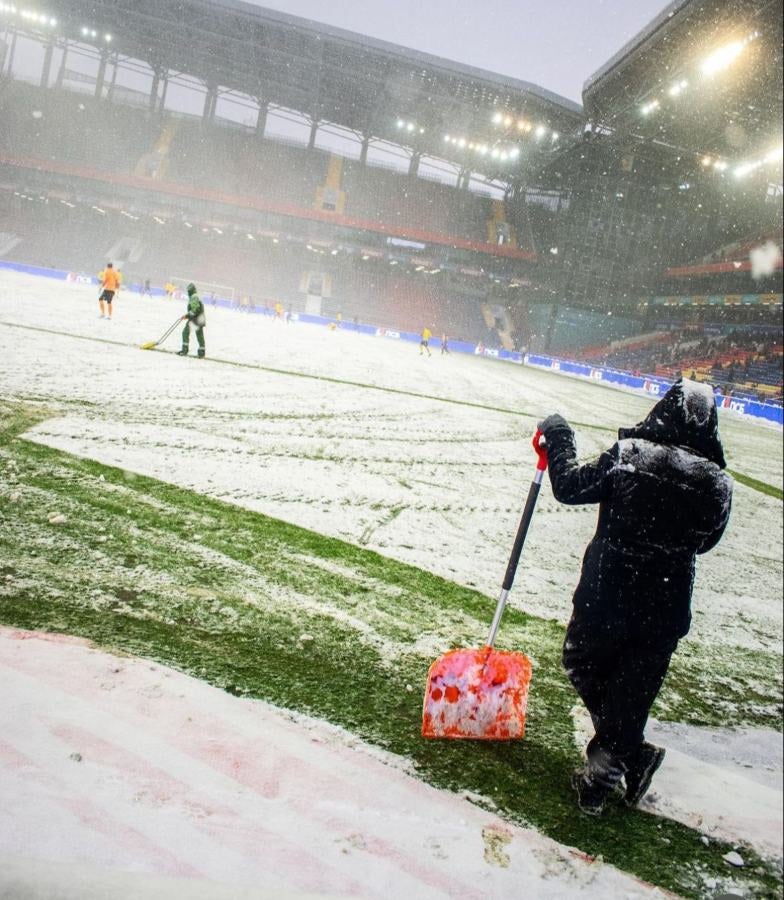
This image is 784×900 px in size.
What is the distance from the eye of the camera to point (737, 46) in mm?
21688

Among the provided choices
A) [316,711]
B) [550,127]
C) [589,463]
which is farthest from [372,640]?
[550,127]

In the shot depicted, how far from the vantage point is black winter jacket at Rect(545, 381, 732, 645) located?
5.32ft

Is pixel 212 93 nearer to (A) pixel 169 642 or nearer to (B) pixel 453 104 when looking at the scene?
(B) pixel 453 104

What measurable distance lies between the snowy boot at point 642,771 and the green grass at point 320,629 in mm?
69

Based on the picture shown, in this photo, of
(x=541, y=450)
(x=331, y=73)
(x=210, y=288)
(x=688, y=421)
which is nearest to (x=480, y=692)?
(x=541, y=450)

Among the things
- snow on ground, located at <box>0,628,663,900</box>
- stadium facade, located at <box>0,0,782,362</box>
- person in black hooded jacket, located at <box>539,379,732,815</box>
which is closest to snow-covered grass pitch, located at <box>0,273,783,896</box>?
snow on ground, located at <box>0,628,663,900</box>

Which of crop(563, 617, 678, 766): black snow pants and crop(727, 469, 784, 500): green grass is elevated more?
crop(727, 469, 784, 500): green grass

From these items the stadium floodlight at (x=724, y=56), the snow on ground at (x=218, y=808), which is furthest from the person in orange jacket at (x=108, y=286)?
the stadium floodlight at (x=724, y=56)

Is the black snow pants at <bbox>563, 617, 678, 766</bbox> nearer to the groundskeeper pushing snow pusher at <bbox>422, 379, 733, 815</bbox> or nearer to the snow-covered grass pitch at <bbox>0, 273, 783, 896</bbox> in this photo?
the groundskeeper pushing snow pusher at <bbox>422, 379, 733, 815</bbox>

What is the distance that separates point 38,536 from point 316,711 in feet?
5.86

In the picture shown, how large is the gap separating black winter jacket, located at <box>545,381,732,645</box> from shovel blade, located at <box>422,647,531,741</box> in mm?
329

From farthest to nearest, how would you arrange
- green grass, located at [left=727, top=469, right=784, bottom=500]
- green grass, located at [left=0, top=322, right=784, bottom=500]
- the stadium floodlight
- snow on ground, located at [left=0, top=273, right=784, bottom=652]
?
the stadium floodlight < green grass, located at [left=0, top=322, right=784, bottom=500] < green grass, located at [left=727, top=469, right=784, bottom=500] < snow on ground, located at [left=0, top=273, right=784, bottom=652]

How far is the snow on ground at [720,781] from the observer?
194cm

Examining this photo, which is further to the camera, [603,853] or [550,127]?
[550,127]
